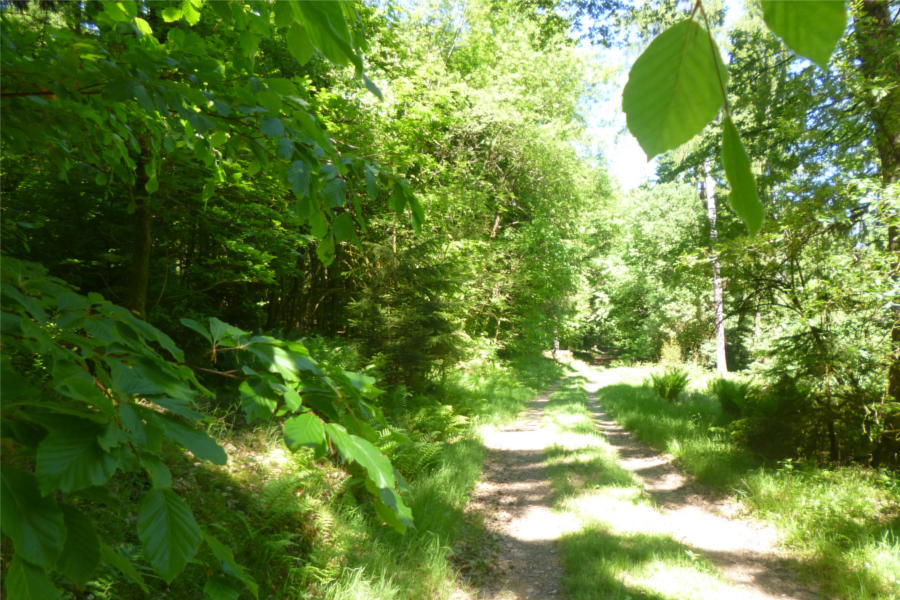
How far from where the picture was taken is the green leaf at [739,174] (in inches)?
15.4

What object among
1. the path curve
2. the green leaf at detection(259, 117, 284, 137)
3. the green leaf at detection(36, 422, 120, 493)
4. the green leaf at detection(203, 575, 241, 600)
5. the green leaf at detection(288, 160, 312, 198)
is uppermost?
the green leaf at detection(259, 117, 284, 137)

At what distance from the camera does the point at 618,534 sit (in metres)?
4.41

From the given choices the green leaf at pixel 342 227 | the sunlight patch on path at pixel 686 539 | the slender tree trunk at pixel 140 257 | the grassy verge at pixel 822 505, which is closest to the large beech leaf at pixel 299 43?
the green leaf at pixel 342 227

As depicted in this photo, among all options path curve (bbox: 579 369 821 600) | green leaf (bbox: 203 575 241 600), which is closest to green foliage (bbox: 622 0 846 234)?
green leaf (bbox: 203 575 241 600)

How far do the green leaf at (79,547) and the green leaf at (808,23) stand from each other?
37.3 inches

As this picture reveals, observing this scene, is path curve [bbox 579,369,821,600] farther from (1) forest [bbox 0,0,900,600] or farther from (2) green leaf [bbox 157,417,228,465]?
(2) green leaf [bbox 157,417,228,465]

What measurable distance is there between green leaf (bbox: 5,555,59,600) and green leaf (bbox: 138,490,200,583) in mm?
113

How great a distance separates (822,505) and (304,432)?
5.73 metres

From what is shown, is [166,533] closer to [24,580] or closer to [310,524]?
[24,580]

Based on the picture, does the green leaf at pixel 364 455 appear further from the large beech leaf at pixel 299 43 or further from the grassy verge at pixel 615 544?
the grassy verge at pixel 615 544

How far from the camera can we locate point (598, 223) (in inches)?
822

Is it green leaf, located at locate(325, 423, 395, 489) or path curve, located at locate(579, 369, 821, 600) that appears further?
path curve, located at locate(579, 369, 821, 600)

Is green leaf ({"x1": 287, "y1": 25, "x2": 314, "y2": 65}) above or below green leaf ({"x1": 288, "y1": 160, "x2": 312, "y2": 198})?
above

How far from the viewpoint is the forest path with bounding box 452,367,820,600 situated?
12.2 feet
